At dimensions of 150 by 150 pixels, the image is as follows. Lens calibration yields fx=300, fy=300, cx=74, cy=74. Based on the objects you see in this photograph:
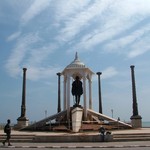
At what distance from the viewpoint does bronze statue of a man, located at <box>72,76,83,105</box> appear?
101 feet

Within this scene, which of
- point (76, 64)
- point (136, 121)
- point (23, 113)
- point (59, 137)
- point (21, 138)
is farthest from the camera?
point (23, 113)

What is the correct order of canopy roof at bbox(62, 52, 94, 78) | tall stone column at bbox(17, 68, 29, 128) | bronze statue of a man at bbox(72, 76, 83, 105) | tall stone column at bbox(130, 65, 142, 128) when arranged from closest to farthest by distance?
canopy roof at bbox(62, 52, 94, 78) < bronze statue of a man at bbox(72, 76, 83, 105) < tall stone column at bbox(130, 65, 142, 128) < tall stone column at bbox(17, 68, 29, 128)

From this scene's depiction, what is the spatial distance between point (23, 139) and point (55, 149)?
518 centimetres

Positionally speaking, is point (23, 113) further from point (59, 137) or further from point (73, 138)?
point (73, 138)

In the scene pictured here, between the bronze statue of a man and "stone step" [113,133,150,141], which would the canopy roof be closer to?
the bronze statue of a man

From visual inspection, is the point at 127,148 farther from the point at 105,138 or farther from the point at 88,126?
the point at 88,126

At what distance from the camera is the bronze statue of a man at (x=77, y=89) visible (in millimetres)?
30728

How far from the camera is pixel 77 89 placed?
101ft

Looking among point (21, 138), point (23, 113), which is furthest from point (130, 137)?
point (23, 113)

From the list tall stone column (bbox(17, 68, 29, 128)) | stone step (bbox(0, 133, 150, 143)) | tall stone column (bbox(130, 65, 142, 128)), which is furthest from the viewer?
tall stone column (bbox(17, 68, 29, 128))

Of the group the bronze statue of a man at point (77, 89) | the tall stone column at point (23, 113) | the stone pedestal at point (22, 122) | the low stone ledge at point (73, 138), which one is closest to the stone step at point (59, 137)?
the low stone ledge at point (73, 138)

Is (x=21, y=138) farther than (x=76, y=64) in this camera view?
No

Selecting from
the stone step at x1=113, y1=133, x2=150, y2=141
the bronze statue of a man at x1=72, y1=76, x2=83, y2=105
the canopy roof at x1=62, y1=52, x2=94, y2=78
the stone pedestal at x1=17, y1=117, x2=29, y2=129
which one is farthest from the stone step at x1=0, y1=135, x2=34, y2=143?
the stone pedestal at x1=17, y1=117, x2=29, y2=129

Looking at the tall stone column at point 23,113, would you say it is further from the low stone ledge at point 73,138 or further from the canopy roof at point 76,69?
the low stone ledge at point 73,138
